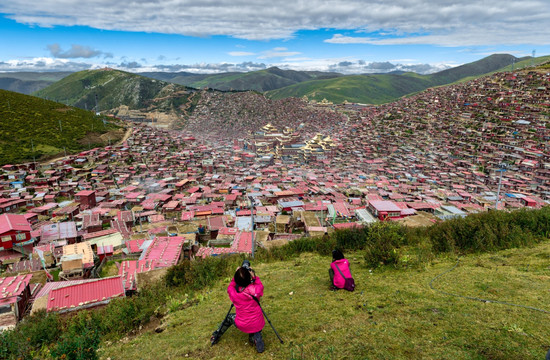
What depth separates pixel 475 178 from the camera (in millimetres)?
34125

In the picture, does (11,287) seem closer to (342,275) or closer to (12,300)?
(12,300)

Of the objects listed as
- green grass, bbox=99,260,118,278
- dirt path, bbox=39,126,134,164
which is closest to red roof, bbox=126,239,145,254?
green grass, bbox=99,260,118,278

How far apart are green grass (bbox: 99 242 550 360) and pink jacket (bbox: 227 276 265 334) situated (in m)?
0.42

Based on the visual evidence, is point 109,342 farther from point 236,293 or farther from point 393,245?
point 393,245

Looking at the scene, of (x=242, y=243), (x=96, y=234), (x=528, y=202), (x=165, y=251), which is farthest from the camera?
(x=528, y=202)

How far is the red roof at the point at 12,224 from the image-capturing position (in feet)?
53.3

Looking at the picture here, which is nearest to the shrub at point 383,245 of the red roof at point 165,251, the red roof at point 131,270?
the red roof at point 131,270

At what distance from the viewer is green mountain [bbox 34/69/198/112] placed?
339ft

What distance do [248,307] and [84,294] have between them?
306 inches

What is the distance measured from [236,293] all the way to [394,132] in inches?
2500

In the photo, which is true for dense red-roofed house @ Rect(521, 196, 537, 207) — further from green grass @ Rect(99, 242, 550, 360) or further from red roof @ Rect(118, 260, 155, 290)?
red roof @ Rect(118, 260, 155, 290)

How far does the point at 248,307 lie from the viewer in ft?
13.9

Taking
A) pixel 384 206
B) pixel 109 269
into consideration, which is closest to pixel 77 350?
pixel 109 269

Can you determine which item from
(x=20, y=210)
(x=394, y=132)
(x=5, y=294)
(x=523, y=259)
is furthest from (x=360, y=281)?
(x=394, y=132)
